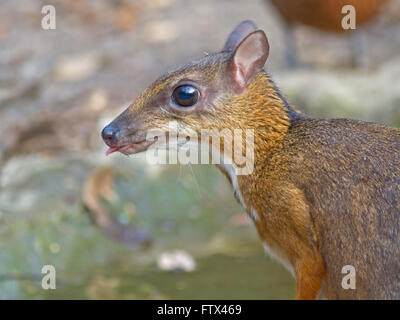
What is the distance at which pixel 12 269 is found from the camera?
16.7 feet

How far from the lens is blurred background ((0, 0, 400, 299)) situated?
522cm

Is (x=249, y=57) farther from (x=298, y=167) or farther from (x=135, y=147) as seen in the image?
(x=135, y=147)

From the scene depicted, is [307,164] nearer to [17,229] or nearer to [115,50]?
[17,229]

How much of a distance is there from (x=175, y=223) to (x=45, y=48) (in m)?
3.86

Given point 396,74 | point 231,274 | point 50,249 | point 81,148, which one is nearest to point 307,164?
point 231,274

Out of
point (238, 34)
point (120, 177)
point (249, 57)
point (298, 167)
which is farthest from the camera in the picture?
point (120, 177)

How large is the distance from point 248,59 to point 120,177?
8.26ft

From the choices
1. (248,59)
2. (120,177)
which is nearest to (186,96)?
(248,59)

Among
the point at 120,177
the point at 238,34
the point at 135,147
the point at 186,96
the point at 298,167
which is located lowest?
the point at 298,167

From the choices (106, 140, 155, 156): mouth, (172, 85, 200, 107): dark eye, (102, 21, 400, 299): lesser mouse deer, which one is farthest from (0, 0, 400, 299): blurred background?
(172, 85, 200, 107): dark eye

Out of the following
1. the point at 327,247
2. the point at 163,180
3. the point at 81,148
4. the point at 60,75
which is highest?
the point at 60,75

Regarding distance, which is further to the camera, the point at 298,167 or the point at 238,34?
the point at 238,34

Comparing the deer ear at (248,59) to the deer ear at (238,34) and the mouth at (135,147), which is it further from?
the mouth at (135,147)

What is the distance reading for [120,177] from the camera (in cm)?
609
